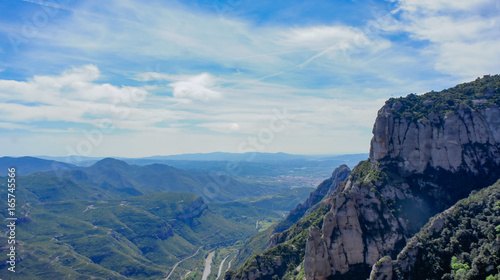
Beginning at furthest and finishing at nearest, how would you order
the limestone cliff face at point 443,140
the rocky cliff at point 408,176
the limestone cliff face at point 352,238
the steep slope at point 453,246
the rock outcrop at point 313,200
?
the rock outcrop at point 313,200 < the limestone cliff face at point 443,140 < the rocky cliff at point 408,176 < the limestone cliff face at point 352,238 < the steep slope at point 453,246

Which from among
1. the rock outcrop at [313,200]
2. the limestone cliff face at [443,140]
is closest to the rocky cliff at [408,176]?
the limestone cliff face at [443,140]

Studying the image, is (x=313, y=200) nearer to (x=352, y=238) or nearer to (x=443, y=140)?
(x=443, y=140)

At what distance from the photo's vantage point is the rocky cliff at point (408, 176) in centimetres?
6631

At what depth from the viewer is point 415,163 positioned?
8275 cm

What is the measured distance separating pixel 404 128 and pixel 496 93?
26945 mm

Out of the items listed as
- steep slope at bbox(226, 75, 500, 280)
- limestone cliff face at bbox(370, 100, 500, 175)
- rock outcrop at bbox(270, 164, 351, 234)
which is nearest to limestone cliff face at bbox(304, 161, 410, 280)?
steep slope at bbox(226, 75, 500, 280)

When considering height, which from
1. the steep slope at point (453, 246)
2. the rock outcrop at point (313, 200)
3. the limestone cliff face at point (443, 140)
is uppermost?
the limestone cliff face at point (443, 140)

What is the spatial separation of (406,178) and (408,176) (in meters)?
0.78

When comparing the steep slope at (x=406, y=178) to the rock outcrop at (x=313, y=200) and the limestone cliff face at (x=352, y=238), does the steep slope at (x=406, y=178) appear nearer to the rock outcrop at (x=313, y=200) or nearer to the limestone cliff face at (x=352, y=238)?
the limestone cliff face at (x=352, y=238)

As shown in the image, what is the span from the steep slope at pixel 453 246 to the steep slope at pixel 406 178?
352 inches

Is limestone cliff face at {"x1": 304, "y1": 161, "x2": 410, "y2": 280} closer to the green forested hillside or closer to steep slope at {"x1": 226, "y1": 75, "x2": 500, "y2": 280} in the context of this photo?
steep slope at {"x1": 226, "y1": 75, "x2": 500, "y2": 280}

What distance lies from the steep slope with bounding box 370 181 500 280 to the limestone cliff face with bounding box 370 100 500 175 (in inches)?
694

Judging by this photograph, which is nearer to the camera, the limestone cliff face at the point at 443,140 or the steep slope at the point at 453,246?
the steep slope at the point at 453,246

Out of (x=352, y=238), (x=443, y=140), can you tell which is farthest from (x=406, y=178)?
(x=352, y=238)
